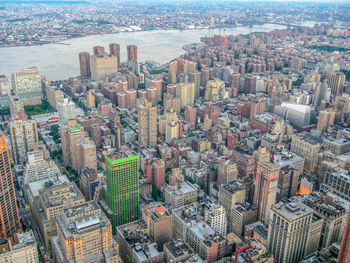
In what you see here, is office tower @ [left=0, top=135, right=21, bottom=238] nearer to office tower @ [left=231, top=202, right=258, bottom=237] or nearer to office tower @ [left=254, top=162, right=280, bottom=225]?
office tower @ [left=231, top=202, right=258, bottom=237]

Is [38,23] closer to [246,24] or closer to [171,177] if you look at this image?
[246,24]

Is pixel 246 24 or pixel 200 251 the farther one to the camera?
pixel 246 24

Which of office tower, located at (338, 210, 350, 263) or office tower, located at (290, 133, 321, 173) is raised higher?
office tower, located at (338, 210, 350, 263)

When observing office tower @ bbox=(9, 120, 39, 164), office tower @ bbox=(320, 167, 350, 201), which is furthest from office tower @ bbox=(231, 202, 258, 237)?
office tower @ bbox=(9, 120, 39, 164)

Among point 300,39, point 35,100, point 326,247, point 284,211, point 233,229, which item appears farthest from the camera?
point 300,39

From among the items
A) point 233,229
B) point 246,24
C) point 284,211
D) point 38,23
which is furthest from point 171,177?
point 246,24

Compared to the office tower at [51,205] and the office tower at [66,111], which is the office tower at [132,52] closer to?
the office tower at [66,111]
